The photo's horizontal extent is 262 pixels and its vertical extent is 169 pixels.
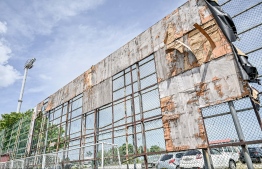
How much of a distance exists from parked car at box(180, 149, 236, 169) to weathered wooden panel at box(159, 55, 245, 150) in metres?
3.26

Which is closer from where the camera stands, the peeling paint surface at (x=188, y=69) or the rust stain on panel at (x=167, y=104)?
the peeling paint surface at (x=188, y=69)

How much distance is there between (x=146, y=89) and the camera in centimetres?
902

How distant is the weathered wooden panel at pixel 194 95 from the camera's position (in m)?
6.29

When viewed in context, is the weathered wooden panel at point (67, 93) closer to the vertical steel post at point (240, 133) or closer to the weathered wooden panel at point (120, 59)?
the weathered wooden panel at point (120, 59)

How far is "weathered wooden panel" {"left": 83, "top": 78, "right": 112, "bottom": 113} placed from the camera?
36.6 feet

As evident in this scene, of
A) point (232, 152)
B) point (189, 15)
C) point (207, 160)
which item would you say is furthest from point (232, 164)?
point (189, 15)

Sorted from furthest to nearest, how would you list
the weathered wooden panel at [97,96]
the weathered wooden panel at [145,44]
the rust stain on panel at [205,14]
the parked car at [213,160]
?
the weathered wooden panel at [97,96] → the weathered wooden panel at [145,44] → the parked car at [213,160] → the rust stain on panel at [205,14]

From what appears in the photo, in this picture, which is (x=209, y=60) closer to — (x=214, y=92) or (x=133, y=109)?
(x=214, y=92)

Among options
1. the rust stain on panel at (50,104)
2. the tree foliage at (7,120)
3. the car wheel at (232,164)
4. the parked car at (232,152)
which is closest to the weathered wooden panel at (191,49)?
the parked car at (232,152)

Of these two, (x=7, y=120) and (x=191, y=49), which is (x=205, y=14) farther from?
(x=7, y=120)

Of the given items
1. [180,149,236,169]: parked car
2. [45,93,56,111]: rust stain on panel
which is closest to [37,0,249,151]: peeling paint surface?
[180,149,236,169]: parked car

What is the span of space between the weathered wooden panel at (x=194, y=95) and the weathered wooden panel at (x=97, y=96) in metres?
4.16

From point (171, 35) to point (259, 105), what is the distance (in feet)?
14.6

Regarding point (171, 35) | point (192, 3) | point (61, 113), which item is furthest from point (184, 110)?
point (61, 113)
